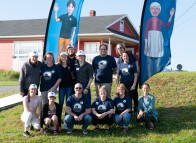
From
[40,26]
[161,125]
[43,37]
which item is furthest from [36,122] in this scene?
[40,26]

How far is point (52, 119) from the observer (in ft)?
26.1

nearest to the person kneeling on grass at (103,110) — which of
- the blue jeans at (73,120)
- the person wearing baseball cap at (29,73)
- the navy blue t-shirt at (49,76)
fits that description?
the blue jeans at (73,120)

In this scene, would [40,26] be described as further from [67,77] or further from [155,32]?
[67,77]

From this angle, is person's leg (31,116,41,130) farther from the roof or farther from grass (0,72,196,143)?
the roof

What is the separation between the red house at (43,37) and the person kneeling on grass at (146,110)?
18.8 meters

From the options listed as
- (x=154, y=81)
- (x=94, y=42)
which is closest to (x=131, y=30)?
(x=94, y=42)

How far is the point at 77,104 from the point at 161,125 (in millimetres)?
2253

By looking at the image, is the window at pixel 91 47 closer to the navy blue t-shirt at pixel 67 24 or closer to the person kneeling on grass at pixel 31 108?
the navy blue t-shirt at pixel 67 24

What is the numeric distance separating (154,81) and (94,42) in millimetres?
16728

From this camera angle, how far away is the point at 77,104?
8117mm

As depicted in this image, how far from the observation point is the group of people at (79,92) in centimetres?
806

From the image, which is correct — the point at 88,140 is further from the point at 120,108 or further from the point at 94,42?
the point at 94,42

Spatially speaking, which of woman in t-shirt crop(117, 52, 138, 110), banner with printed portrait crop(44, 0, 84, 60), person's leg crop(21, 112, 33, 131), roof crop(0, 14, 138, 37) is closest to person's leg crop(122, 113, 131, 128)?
woman in t-shirt crop(117, 52, 138, 110)

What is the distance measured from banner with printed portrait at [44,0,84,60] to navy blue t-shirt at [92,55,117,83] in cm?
166
